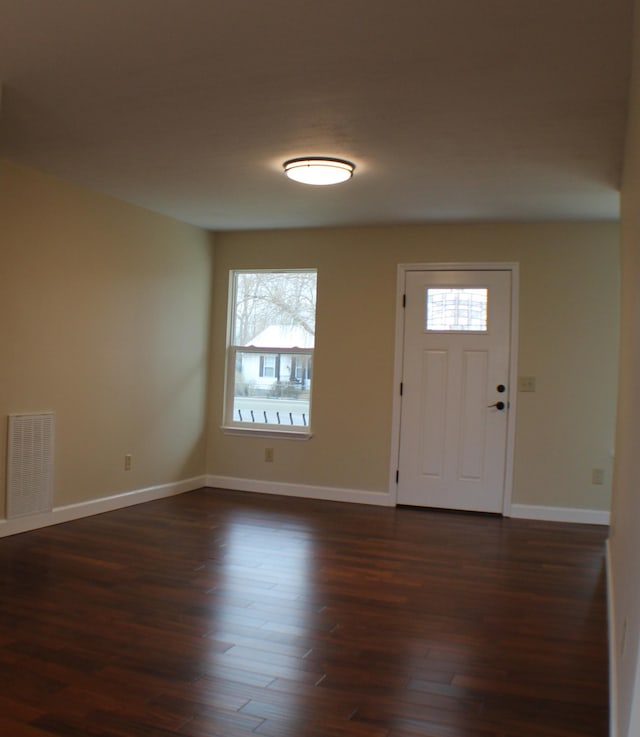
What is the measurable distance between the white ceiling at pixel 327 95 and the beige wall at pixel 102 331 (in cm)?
38

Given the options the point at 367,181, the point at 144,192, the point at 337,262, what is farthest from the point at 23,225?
the point at 337,262

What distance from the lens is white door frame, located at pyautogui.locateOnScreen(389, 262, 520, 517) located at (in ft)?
18.1

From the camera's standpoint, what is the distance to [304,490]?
6043 mm

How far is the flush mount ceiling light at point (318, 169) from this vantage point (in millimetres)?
3955

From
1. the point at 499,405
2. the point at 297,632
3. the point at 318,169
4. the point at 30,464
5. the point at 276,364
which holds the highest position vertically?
the point at 318,169

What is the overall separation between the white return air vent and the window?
201cm

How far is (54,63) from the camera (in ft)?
9.12

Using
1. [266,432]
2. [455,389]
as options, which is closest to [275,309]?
[266,432]

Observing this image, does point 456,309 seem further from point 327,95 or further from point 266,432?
point 327,95

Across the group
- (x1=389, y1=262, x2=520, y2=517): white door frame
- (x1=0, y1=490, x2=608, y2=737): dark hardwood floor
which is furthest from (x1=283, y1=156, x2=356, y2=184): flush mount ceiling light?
(x1=0, y1=490, x2=608, y2=737): dark hardwood floor

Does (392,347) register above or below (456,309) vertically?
below

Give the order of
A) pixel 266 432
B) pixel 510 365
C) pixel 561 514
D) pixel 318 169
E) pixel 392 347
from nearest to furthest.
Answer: pixel 318 169
pixel 561 514
pixel 510 365
pixel 392 347
pixel 266 432

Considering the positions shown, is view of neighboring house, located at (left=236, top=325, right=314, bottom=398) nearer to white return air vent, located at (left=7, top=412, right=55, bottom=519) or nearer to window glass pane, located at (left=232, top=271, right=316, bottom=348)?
window glass pane, located at (left=232, top=271, right=316, bottom=348)

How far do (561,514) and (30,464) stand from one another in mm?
3887
